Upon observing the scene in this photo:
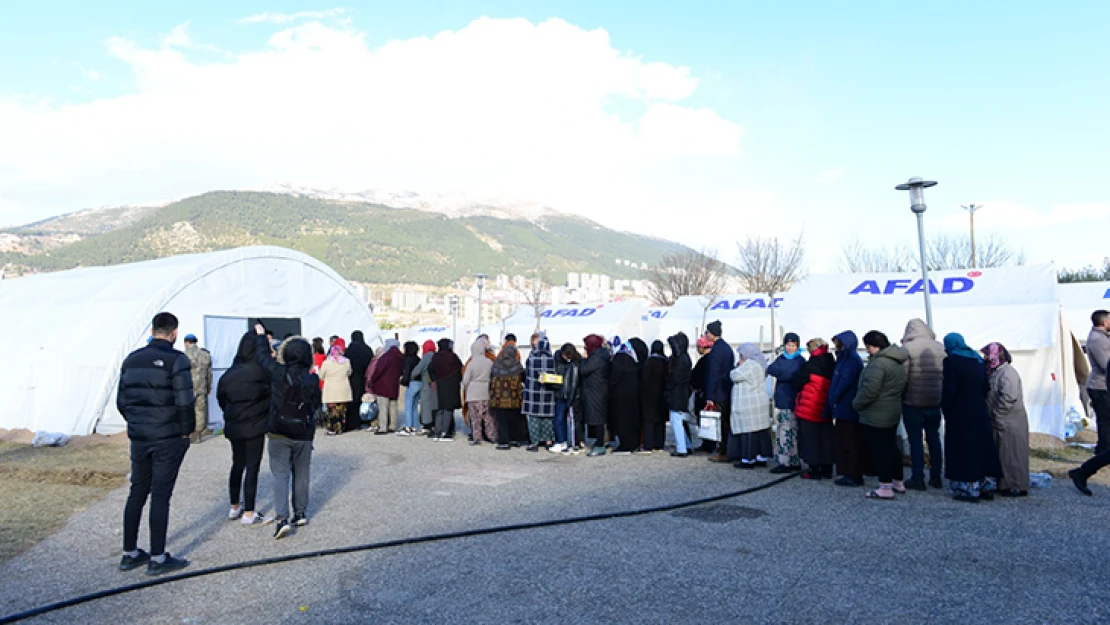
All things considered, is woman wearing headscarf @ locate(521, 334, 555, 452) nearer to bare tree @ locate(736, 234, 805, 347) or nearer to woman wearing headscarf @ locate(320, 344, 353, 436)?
woman wearing headscarf @ locate(320, 344, 353, 436)

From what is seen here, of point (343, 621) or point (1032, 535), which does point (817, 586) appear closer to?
point (1032, 535)

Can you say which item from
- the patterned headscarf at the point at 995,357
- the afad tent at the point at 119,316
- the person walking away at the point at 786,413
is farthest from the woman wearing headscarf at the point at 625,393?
the afad tent at the point at 119,316

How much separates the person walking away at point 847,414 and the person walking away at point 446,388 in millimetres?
6460

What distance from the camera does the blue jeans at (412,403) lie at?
1352 cm

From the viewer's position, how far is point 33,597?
4.98 m

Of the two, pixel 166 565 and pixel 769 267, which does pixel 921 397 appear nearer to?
pixel 166 565

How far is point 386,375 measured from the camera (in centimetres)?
1352

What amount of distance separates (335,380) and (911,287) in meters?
11.9

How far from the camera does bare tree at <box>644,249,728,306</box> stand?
5566 cm

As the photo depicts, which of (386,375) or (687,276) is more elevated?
(687,276)

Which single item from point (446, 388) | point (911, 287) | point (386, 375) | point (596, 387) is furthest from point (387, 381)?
point (911, 287)

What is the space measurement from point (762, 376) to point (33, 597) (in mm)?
7904

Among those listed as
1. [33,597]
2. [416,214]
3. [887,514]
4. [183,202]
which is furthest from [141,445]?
[416,214]

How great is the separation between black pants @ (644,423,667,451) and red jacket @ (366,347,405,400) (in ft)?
16.6
